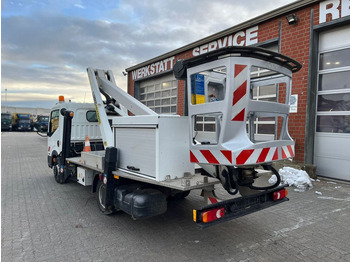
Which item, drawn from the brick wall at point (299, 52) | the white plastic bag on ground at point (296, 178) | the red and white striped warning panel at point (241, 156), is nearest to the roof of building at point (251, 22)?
the brick wall at point (299, 52)

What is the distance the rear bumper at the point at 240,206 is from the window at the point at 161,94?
32.5 ft

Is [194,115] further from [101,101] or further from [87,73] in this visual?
[87,73]

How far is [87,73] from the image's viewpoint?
20.1ft

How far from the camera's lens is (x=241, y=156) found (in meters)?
2.89

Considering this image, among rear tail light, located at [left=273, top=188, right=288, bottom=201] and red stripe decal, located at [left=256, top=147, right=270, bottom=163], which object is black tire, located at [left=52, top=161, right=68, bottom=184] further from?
red stripe decal, located at [left=256, top=147, right=270, bottom=163]

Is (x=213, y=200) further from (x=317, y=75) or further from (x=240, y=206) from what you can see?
(x=317, y=75)

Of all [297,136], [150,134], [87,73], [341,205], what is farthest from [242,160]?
[297,136]

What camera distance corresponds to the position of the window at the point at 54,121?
23.2ft

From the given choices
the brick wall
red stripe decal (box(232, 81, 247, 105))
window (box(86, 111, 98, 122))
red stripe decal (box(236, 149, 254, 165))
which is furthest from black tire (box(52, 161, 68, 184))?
the brick wall

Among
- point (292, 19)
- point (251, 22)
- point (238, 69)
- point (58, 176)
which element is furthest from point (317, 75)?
point (58, 176)

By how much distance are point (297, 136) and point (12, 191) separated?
8.05 meters

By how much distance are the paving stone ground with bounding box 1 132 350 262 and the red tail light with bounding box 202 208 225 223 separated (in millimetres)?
607

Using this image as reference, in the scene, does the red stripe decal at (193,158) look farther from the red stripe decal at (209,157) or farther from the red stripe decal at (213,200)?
the red stripe decal at (213,200)

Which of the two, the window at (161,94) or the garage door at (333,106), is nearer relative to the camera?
the garage door at (333,106)
